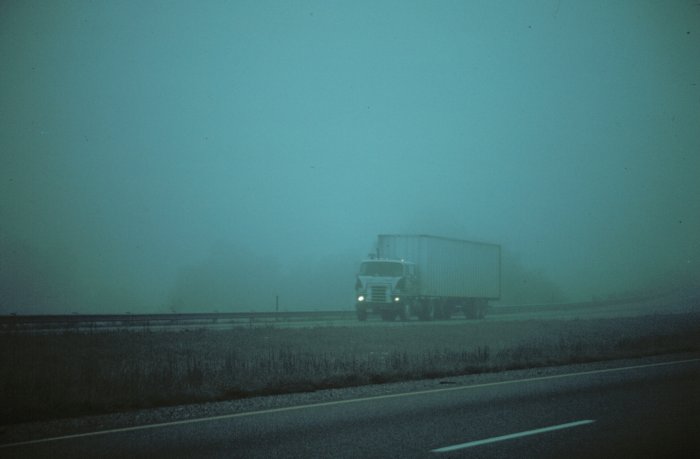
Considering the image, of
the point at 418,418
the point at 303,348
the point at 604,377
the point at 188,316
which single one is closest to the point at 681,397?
the point at 604,377

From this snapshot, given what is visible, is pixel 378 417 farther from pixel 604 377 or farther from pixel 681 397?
pixel 604 377

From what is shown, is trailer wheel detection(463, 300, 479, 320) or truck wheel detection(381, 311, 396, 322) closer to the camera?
truck wheel detection(381, 311, 396, 322)

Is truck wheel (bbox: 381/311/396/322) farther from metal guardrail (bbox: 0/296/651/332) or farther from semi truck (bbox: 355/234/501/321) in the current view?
metal guardrail (bbox: 0/296/651/332)

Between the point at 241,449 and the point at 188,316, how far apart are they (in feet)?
86.8

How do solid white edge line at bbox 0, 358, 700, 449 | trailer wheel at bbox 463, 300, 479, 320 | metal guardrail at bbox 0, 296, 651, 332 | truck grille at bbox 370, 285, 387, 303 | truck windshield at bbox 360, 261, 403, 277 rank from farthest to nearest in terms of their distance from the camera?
trailer wheel at bbox 463, 300, 479, 320, truck windshield at bbox 360, 261, 403, 277, truck grille at bbox 370, 285, 387, 303, metal guardrail at bbox 0, 296, 651, 332, solid white edge line at bbox 0, 358, 700, 449

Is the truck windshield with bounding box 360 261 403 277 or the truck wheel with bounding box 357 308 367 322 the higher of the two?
the truck windshield with bounding box 360 261 403 277

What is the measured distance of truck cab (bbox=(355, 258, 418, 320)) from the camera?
37.9 meters

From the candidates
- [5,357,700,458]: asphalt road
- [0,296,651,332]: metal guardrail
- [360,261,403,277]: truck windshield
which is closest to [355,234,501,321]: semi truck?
[360,261,403,277]: truck windshield

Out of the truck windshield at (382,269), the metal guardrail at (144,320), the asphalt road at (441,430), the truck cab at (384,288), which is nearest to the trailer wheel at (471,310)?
the metal guardrail at (144,320)

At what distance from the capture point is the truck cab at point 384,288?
3791 centimetres

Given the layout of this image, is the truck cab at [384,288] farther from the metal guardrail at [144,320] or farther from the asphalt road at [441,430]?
the asphalt road at [441,430]

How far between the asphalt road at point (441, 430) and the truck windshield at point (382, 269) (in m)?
26.5

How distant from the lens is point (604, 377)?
13.9m

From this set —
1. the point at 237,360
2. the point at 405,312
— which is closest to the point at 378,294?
the point at 405,312
